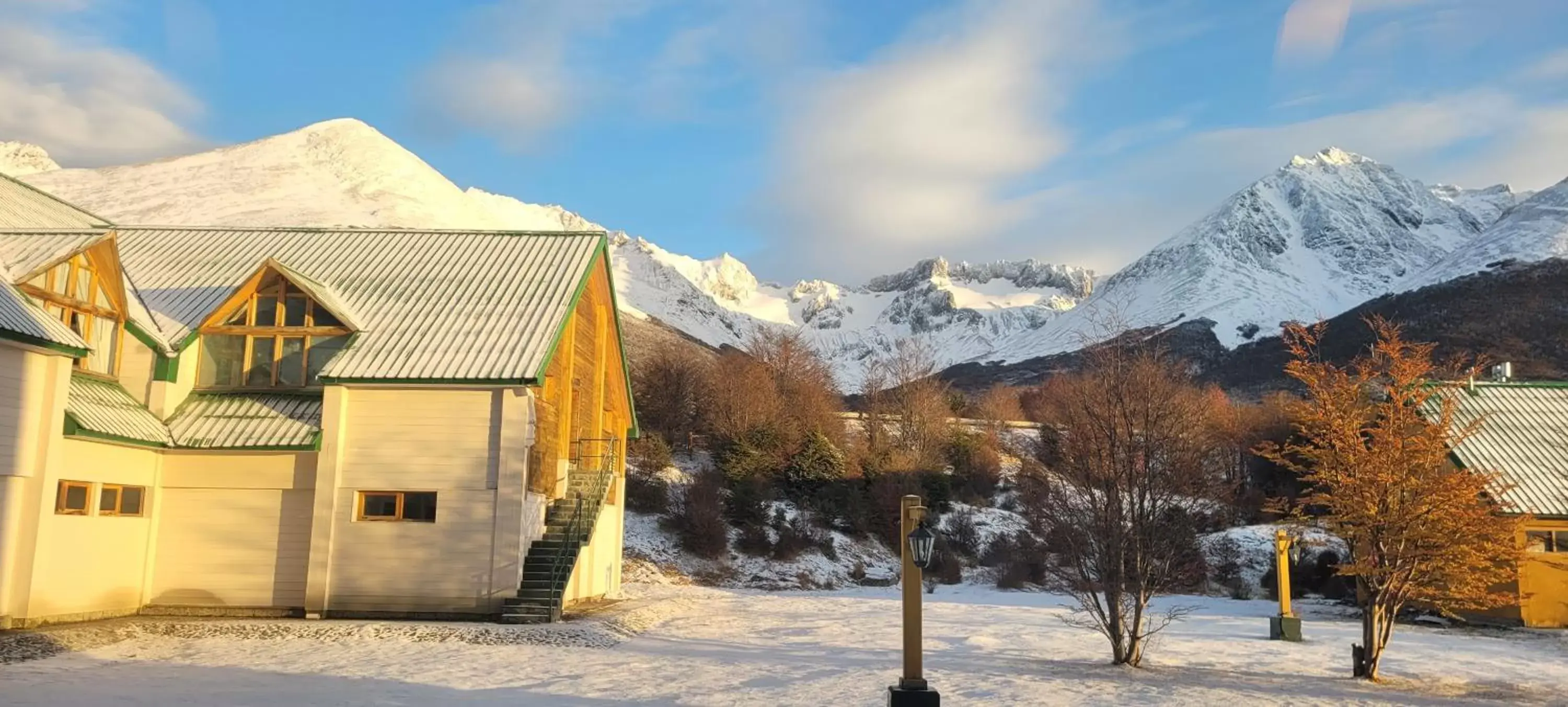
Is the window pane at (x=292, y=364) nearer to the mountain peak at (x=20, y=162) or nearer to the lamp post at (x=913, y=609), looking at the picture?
the lamp post at (x=913, y=609)

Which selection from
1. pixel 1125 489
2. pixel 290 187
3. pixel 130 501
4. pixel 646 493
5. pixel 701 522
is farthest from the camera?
pixel 290 187

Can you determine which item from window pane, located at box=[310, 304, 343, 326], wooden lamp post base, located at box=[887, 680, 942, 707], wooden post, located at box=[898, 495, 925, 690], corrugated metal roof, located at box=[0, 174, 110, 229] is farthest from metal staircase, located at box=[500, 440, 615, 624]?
corrugated metal roof, located at box=[0, 174, 110, 229]

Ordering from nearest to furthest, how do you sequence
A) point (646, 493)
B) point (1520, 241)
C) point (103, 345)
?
point (103, 345), point (646, 493), point (1520, 241)

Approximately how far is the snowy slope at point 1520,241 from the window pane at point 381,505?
473 ft

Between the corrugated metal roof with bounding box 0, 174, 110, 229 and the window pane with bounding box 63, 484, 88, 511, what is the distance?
5.03 metres

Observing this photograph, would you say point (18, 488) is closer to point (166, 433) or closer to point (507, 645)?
point (166, 433)

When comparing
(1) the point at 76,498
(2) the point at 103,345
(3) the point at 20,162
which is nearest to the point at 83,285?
(2) the point at 103,345

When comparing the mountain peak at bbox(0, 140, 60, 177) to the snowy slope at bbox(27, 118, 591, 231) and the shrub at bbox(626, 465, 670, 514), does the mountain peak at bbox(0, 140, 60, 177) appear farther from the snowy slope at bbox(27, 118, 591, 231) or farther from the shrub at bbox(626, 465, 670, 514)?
the shrub at bbox(626, 465, 670, 514)

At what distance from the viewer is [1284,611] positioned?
76.8 ft

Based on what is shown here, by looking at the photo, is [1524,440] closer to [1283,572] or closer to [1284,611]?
[1283,572]

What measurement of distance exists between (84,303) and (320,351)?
419 cm

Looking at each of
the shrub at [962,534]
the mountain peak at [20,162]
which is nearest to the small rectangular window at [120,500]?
the shrub at [962,534]

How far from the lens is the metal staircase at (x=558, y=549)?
2052 cm

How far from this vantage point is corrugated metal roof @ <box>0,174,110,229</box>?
2170 cm
